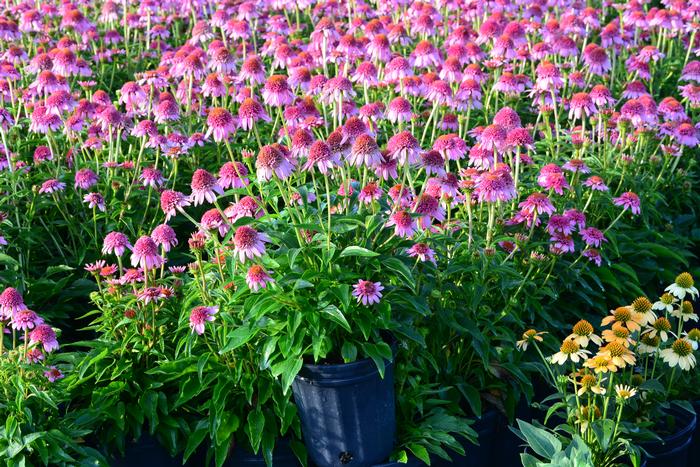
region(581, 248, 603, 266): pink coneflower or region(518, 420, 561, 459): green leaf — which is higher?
region(581, 248, 603, 266): pink coneflower

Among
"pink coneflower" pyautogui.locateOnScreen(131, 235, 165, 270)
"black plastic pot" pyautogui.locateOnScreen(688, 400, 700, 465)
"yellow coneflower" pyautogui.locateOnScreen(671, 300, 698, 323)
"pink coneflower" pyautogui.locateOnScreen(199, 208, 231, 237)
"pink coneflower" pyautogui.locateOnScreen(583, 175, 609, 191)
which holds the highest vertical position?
"pink coneflower" pyautogui.locateOnScreen(199, 208, 231, 237)

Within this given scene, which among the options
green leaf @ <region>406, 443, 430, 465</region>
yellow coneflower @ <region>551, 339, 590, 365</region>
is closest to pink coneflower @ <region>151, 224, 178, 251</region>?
green leaf @ <region>406, 443, 430, 465</region>

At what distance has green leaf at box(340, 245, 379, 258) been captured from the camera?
296 cm

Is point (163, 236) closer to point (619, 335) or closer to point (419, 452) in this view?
point (419, 452)

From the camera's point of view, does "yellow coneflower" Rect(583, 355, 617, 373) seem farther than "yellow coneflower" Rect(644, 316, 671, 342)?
No

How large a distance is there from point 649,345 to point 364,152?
1.25m

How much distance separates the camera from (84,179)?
4312 mm

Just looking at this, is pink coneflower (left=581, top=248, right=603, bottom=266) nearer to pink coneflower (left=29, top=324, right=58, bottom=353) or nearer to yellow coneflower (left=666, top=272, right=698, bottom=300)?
yellow coneflower (left=666, top=272, right=698, bottom=300)

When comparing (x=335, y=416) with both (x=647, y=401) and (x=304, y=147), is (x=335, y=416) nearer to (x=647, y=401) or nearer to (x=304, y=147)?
(x=304, y=147)

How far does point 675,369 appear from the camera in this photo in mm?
3471

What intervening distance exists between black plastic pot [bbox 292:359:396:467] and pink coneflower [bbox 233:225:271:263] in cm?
44

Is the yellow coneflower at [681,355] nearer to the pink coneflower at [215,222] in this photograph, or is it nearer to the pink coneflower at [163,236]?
the pink coneflower at [215,222]

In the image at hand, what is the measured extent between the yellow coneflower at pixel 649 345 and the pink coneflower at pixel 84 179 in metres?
2.53

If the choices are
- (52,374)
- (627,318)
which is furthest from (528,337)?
(52,374)
